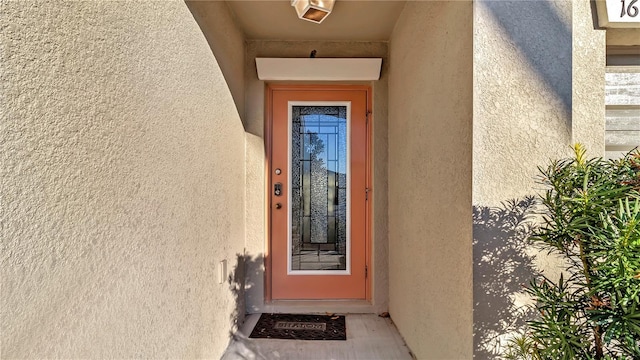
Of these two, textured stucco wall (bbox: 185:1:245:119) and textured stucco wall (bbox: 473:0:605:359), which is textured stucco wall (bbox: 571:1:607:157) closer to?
textured stucco wall (bbox: 473:0:605:359)

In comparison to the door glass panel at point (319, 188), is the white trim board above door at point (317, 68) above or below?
above

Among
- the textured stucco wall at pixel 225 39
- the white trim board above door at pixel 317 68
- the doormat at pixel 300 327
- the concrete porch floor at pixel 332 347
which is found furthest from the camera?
the white trim board above door at pixel 317 68

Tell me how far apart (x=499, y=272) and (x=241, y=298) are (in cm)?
206

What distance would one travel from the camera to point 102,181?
1055 millimetres

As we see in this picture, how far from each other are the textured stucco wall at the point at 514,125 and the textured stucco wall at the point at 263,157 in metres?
1.56

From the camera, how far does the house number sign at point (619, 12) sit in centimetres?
146

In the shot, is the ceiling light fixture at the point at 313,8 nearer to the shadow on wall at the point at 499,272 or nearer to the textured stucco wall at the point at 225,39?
the textured stucco wall at the point at 225,39

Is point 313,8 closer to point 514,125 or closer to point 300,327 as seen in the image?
point 514,125

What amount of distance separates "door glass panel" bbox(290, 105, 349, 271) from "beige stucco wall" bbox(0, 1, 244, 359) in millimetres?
1286

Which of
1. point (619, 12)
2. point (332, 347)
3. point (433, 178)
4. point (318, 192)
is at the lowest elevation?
point (332, 347)

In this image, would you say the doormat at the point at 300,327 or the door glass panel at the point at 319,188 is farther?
the door glass panel at the point at 319,188

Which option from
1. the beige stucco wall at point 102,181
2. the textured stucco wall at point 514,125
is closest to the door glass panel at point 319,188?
the beige stucco wall at point 102,181

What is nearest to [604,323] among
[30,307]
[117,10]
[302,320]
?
[30,307]

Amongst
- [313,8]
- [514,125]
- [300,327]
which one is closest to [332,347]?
[300,327]
